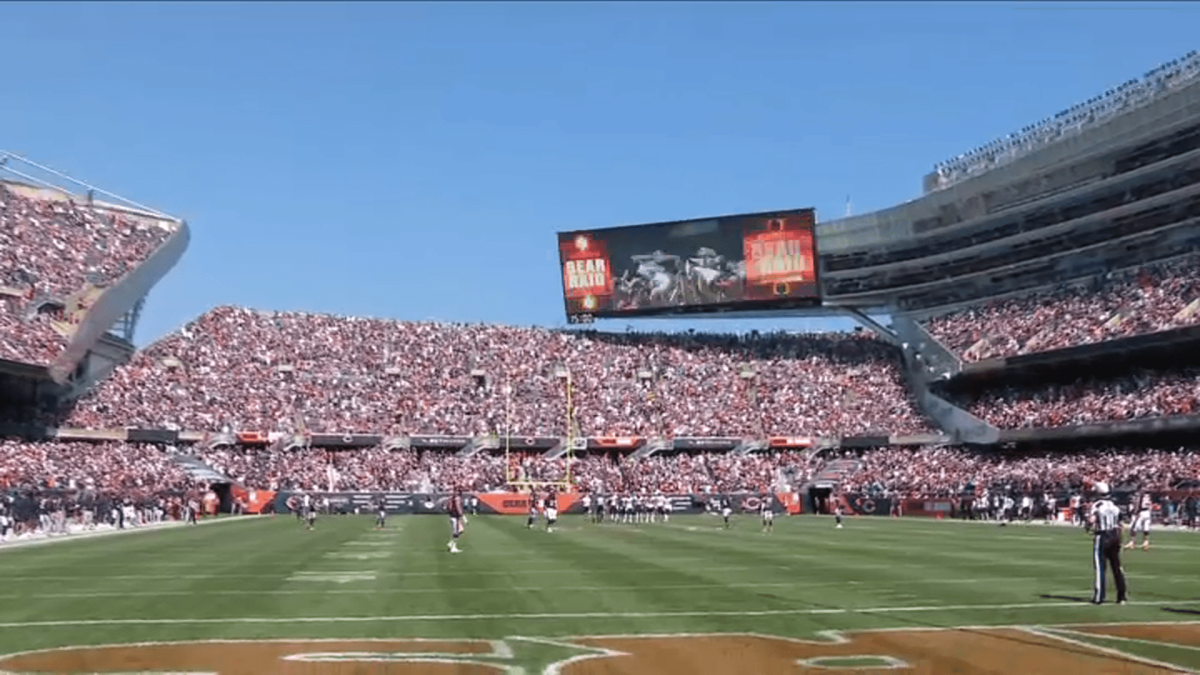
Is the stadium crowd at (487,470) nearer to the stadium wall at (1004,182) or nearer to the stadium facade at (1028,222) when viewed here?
the stadium facade at (1028,222)

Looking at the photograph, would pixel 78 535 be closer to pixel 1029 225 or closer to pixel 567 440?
pixel 567 440

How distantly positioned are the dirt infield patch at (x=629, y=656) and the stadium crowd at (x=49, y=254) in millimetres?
41357

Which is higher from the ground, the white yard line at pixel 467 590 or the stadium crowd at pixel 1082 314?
A: the stadium crowd at pixel 1082 314

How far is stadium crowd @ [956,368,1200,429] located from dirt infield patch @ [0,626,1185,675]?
42.9m

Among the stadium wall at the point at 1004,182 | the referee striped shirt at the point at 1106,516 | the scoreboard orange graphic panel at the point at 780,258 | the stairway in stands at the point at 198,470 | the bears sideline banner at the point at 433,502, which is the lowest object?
the bears sideline banner at the point at 433,502

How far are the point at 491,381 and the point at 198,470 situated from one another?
21.4m

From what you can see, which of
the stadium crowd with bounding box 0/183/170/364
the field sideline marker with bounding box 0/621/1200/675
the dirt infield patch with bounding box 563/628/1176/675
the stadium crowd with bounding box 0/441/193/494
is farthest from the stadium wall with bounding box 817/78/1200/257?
the dirt infield patch with bounding box 563/628/1176/675

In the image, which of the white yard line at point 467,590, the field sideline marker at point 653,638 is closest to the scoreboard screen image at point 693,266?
the white yard line at point 467,590

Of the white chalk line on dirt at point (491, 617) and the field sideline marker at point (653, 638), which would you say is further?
the white chalk line on dirt at point (491, 617)

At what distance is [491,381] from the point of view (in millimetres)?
77938

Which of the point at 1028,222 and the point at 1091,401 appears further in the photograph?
the point at 1028,222

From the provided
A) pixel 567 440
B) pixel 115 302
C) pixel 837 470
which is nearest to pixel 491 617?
pixel 115 302

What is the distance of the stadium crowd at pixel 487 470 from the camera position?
6544 centimetres

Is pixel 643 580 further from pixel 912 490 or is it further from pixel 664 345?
pixel 664 345
